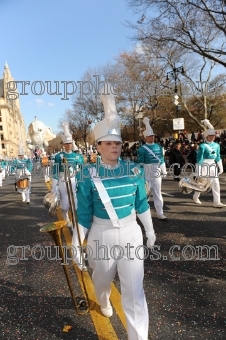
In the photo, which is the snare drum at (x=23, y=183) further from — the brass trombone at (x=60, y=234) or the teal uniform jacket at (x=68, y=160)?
the brass trombone at (x=60, y=234)

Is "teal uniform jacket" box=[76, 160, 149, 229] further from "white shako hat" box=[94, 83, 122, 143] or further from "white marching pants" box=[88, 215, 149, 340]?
"white shako hat" box=[94, 83, 122, 143]

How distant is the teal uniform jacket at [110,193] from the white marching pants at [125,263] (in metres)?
0.08

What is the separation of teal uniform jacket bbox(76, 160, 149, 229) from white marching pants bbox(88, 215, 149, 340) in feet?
0.26

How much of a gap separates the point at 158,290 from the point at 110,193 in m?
1.56

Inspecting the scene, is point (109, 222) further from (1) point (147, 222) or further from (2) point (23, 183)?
(2) point (23, 183)

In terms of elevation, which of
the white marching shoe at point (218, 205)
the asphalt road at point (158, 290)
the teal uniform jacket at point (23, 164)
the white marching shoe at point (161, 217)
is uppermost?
the teal uniform jacket at point (23, 164)

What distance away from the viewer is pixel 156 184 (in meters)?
6.64

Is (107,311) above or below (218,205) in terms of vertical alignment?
below

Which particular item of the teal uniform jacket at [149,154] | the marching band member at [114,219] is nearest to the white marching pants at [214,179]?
the teal uniform jacket at [149,154]

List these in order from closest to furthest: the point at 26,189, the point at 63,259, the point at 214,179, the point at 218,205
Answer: the point at 63,259 < the point at 218,205 < the point at 214,179 < the point at 26,189

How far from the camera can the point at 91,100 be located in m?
29.2

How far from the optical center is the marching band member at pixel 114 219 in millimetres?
2377

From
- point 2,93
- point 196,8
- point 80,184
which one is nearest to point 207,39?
point 196,8

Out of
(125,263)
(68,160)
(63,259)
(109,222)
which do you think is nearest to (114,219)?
(109,222)
